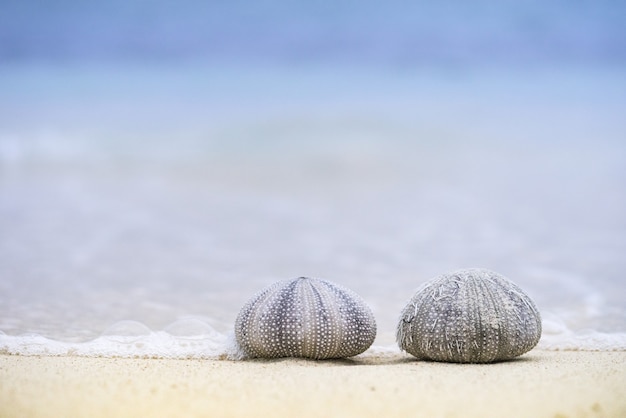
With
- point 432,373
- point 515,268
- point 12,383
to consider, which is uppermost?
point 515,268

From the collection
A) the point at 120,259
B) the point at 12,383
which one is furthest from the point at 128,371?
the point at 120,259

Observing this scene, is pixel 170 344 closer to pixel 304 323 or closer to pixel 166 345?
pixel 166 345

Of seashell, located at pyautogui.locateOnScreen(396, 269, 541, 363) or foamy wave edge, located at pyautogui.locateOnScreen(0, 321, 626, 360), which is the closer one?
seashell, located at pyautogui.locateOnScreen(396, 269, 541, 363)

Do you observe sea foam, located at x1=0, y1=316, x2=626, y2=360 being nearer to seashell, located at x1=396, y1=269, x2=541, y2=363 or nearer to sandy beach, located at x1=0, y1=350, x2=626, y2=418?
seashell, located at x1=396, y1=269, x2=541, y2=363

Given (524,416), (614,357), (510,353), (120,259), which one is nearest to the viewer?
(524,416)

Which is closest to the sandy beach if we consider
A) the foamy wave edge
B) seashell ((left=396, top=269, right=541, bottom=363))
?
seashell ((left=396, top=269, right=541, bottom=363))

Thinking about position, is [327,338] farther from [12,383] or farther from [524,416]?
[12,383]
